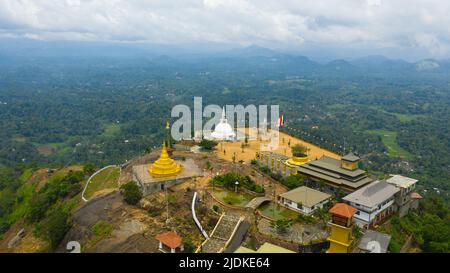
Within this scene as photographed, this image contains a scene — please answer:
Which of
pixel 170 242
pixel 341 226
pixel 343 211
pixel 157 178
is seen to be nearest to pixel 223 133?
pixel 157 178

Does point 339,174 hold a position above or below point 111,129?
above

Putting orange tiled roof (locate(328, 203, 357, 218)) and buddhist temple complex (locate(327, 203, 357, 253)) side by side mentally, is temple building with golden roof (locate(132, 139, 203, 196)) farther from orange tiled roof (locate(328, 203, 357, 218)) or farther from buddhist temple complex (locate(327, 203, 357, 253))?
orange tiled roof (locate(328, 203, 357, 218))

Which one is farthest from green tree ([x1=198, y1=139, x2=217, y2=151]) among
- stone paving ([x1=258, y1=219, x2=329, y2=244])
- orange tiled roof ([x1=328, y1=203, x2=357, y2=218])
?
orange tiled roof ([x1=328, y1=203, x2=357, y2=218])

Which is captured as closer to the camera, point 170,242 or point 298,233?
point 170,242

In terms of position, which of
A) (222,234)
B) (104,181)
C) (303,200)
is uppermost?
(303,200)

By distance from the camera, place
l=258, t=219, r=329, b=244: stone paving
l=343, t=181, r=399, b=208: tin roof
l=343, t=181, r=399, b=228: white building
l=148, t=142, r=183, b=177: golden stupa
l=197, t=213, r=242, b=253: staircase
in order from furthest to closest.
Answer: l=148, t=142, r=183, b=177: golden stupa < l=343, t=181, r=399, b=208: tin roof < l=343, t=181, r=399, b=228: white building < l=258, t=219, r=329, b=244: stone paving < l=197, t=213, r=242, b=253: staircase

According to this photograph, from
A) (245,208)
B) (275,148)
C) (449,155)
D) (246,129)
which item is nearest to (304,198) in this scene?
(245,208)

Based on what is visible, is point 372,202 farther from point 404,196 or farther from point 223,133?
point 223,133
